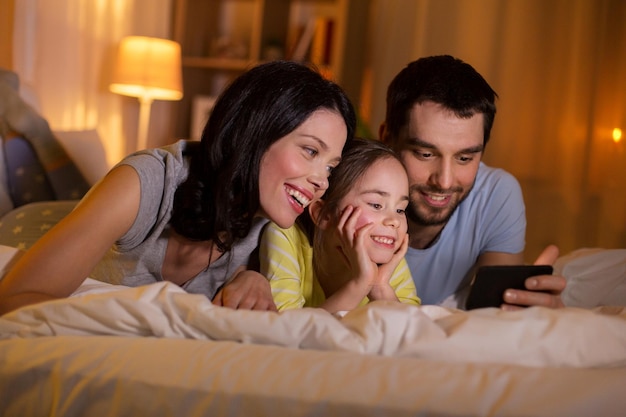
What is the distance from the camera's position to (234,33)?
4484 mm

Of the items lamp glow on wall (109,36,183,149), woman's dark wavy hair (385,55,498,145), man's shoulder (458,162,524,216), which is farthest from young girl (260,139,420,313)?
lamp glow on wall (109,36,183,149)

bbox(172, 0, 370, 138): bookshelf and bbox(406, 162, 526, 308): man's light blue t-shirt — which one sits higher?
bbox(172, 0, 370, 138): bookshelf

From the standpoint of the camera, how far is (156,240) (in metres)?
1.47

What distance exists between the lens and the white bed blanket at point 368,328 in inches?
34.0

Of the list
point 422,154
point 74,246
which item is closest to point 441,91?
point 422,154

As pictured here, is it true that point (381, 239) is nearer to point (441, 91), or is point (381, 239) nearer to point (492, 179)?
point (441, 91)

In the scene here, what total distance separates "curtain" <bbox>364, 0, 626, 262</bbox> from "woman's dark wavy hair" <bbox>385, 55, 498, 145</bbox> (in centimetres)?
151

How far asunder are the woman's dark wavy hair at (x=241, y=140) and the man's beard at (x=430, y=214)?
45 centimetres

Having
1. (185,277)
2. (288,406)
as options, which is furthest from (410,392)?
(185,277)

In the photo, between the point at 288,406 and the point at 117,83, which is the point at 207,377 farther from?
the point at 117,83

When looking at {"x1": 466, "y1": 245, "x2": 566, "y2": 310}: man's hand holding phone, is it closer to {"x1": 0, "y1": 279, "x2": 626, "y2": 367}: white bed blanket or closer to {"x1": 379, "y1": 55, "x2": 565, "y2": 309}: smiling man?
{"x1": 379, "y1": 55, "x2": 565, "y2": 309}: smiling man

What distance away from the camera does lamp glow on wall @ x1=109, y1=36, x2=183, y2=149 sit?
12.1 ft

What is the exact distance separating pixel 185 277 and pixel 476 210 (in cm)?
84

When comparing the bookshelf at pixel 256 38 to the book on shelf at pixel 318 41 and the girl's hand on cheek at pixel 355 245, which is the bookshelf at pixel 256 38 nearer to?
the book on shelf at pixel 318 41
